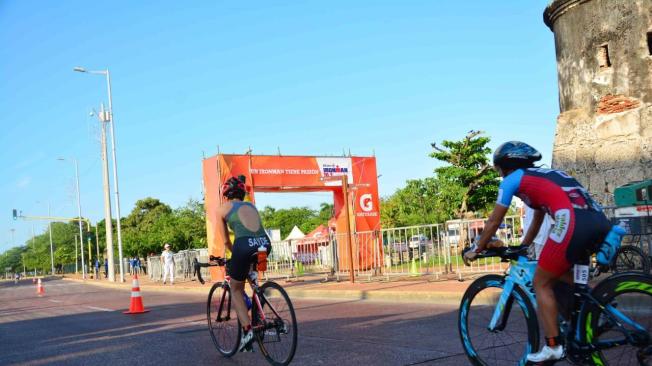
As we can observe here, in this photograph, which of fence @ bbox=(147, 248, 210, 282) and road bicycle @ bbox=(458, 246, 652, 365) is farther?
fence @ bbox=(147, 248, 210, 282)

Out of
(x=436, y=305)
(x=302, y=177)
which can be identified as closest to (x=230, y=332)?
(x=436, y=305)

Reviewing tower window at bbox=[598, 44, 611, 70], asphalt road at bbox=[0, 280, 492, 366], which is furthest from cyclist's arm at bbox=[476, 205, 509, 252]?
tower window at bbox=[598, 44, 611, 70]

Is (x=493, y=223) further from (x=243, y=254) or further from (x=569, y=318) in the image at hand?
(x=243, y=254)

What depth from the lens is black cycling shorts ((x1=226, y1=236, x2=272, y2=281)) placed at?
242 inches

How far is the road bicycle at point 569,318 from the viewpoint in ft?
13.1

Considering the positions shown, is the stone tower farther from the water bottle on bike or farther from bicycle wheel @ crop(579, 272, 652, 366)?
bicycle wheel @ crop(579, 272, 652, 366)

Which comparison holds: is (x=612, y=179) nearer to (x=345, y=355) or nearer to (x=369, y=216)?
(x=345, y=355)

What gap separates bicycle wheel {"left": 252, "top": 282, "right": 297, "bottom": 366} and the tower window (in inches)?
482

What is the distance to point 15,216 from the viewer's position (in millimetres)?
56969

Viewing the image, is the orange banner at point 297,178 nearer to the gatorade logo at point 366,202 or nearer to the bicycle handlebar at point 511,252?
the gatorade logo at point 366,202

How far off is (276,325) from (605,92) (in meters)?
12.3

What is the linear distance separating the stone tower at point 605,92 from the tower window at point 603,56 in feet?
0.07

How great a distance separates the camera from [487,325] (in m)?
4.91

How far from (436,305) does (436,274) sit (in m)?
4.58
